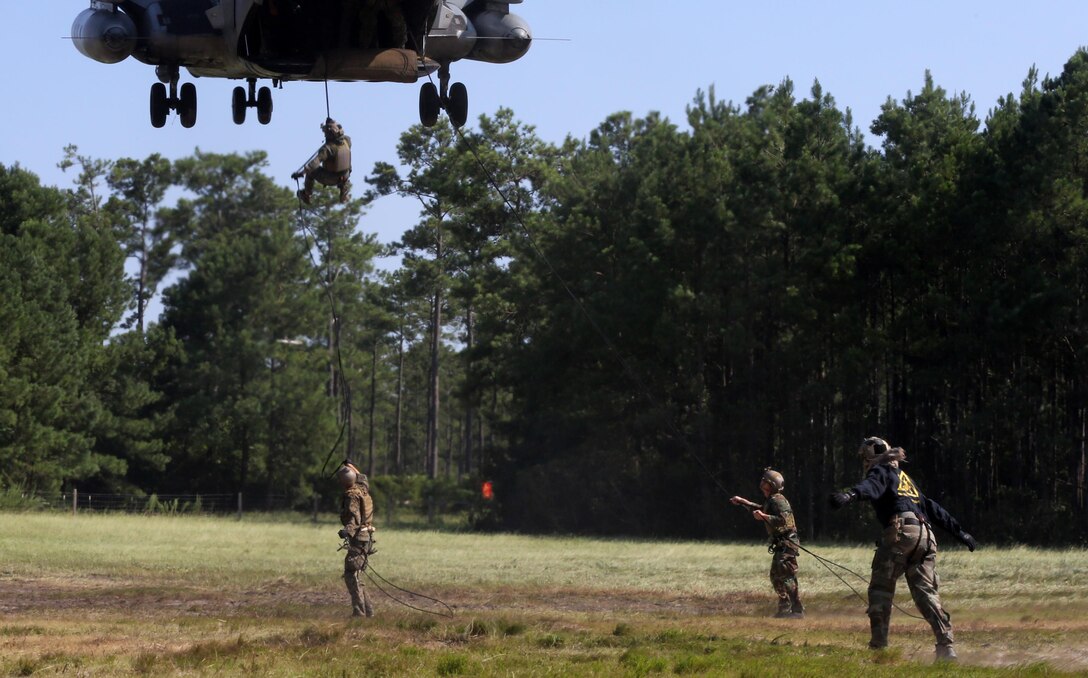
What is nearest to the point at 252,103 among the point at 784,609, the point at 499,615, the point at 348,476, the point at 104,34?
the point at 104,34

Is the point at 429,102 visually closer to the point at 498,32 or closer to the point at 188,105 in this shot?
the point at 498,32

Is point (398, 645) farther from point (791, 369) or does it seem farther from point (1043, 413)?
point (791, 369)

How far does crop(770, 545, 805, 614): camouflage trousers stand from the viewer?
49.2ft

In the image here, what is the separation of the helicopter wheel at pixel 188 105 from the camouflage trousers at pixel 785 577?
875 centimetres

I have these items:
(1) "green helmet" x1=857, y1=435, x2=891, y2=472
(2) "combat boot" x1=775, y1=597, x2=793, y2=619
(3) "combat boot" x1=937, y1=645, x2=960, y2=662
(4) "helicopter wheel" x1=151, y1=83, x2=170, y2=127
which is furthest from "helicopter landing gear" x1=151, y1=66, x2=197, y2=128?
(3) "combat boot" x1=937, y1=645, x2=960, y2=662

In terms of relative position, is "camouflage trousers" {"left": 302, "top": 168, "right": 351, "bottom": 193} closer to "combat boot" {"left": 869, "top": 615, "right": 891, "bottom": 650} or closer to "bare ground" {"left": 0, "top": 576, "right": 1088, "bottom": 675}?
"bare ground" {"left": 0, "top": 576, "right": 1088, "bottom": 675}

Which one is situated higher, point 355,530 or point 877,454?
point 877,454

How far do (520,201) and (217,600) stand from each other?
1776 inches

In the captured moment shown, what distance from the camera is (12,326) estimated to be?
50906 mm

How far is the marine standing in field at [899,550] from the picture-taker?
395 inches

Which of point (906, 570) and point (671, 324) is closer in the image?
point (906, 570)

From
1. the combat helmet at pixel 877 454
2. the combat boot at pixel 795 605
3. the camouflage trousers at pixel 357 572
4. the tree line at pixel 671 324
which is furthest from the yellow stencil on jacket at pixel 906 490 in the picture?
the tree line at pixel 671 324

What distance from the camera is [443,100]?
1695 centimetres

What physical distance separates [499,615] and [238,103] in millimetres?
7156
